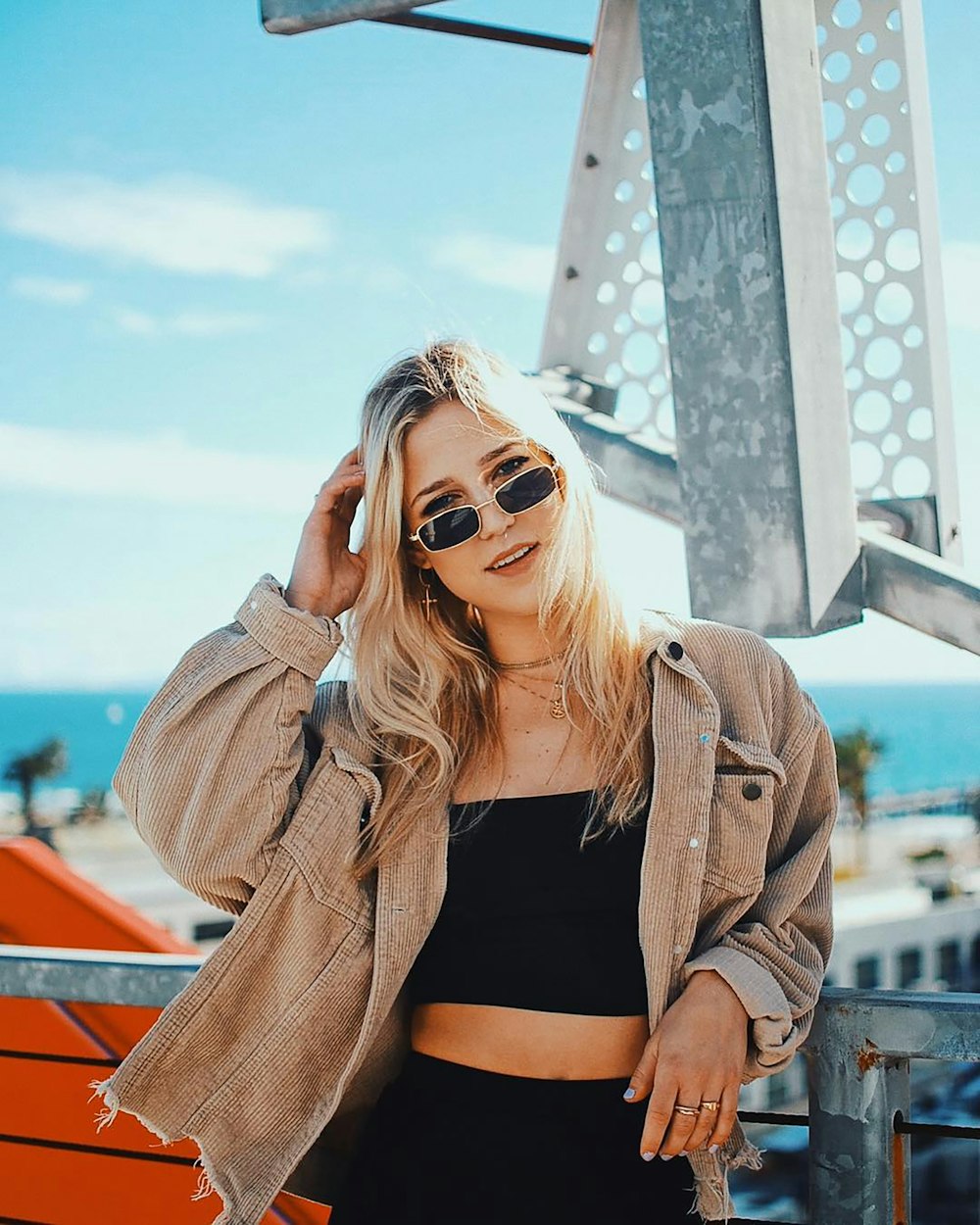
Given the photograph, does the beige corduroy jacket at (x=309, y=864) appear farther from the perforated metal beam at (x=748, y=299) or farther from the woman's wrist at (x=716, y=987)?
the perforated metal beam at (x=748, y=299)

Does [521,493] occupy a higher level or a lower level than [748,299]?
lower

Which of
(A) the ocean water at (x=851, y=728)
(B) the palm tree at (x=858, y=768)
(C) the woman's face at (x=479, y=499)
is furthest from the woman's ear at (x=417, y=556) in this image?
(A) the ocean water at (x=851, y=728)

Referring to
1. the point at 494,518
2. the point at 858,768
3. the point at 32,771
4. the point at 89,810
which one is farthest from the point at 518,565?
the point at 32,771

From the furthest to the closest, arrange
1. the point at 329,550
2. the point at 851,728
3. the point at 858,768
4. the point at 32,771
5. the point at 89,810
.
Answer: the point at 851,728 < the point at 32,771 < the point at 89,810 < the point at 858,768 < the point at 329,550

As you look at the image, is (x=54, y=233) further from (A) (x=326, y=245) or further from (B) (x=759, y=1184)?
(B) (x=759, y=1184)

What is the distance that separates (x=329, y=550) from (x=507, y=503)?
1.28ft

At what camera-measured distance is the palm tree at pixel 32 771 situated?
99381mm

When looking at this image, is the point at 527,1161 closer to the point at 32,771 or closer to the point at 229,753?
the point at 229,753

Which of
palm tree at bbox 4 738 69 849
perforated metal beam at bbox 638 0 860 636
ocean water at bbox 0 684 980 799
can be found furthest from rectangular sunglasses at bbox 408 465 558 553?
ocean water at bbox 0 684 980 799

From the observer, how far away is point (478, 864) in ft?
7.97

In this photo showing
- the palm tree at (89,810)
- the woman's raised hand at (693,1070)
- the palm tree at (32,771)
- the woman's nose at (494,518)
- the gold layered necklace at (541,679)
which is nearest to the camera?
the woman's raised hand at (693,1070)

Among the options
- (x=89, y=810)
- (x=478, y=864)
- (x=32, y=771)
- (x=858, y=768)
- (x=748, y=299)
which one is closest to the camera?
(x=478, y=864)

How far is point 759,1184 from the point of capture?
6456 centimetres

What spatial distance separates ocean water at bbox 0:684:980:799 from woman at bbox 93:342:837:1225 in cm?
10791
